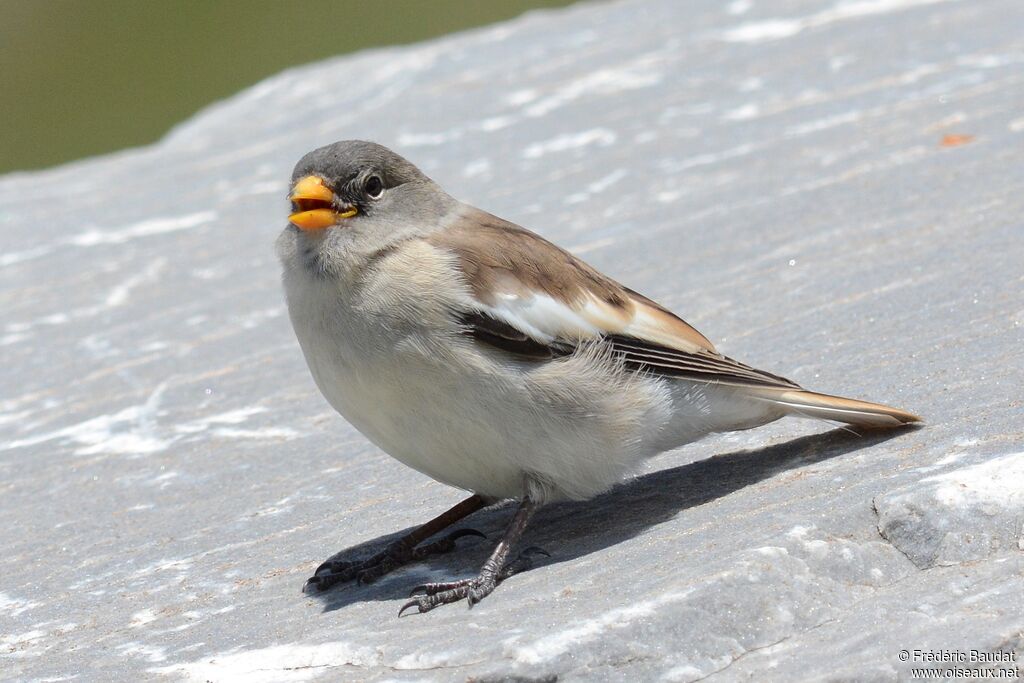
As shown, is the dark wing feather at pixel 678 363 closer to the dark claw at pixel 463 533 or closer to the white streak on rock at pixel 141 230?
the dark claw at pixel 463 533

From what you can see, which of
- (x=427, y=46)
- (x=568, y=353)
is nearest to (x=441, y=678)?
(x=568, y=353)

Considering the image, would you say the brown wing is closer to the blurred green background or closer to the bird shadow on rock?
the bird shadow on rock

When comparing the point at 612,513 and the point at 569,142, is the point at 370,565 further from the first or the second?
the point at 569,142

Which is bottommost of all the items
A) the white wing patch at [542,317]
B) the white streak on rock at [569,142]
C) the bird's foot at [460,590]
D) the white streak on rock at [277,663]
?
the bird's foot at [460,590]

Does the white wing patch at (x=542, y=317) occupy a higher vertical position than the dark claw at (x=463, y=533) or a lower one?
higher

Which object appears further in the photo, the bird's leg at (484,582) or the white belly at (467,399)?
the white belly at (467,399)

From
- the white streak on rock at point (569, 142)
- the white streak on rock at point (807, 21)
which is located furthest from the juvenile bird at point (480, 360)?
the white streak on rock at point (807, 21)

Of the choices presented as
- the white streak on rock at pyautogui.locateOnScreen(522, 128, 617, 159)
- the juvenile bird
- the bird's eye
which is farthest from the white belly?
the white streak on rock at pyautogui.locateOnScreen(522, 128, 617, 159)

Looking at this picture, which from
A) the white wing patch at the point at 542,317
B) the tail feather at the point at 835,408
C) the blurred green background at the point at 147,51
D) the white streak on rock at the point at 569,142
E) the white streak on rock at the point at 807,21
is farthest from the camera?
the blurred green background at the point at 147,51
